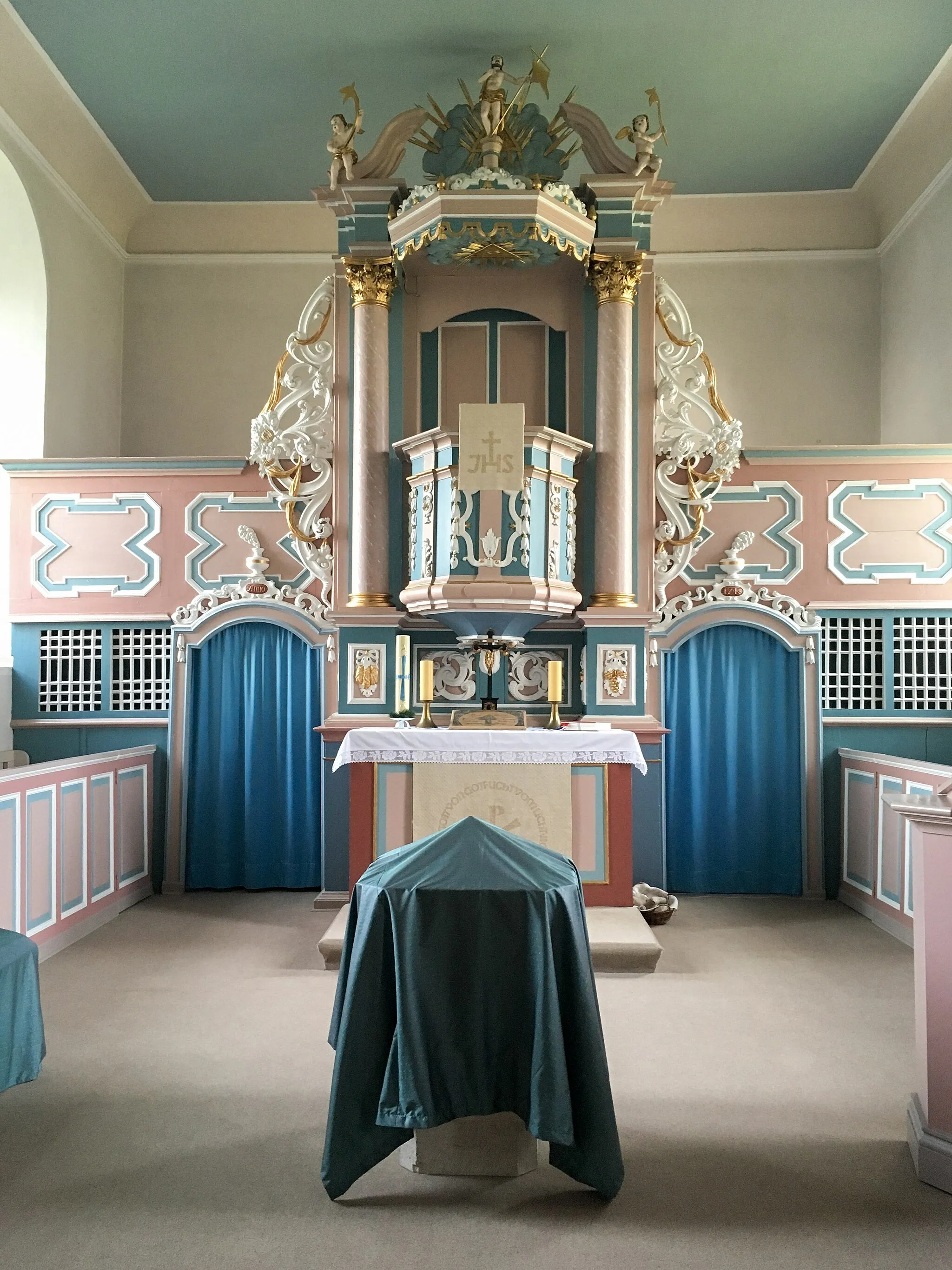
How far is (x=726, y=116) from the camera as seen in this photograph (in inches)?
315

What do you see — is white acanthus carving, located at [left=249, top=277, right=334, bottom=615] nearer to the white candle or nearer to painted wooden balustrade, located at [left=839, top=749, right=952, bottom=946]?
the white candle

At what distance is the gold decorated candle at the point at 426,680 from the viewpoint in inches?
248

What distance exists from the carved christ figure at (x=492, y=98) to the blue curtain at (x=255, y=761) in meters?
3.67

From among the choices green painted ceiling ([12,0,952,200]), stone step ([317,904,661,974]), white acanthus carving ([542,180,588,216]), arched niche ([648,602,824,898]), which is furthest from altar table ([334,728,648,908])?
green painted ceiling ([12,0,952,200])

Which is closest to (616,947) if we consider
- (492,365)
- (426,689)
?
(426,689)

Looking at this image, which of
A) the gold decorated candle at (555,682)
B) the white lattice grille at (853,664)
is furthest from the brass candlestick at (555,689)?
the white lattice grille at (853,664)

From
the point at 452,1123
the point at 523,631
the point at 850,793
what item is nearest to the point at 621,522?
the point at 523,631

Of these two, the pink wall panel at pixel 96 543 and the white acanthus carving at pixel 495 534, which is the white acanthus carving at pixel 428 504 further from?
the pink wall panel at pixel 96 543

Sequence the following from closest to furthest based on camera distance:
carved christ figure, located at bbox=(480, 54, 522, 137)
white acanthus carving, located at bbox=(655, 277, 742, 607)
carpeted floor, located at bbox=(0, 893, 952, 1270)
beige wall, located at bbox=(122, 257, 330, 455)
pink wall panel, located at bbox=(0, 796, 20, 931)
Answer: carpeted floor, located at bbox=(0, 893, 952, 1270)
pink wall panel, located at bbox=(0, 796, 20, 931)
carved christ figure, located at bbox=(480, 54, 522, 137)
white acanthus carving, located at bbox=(655, 277, 742, 607)
beige wall, located at bbox=(122, 257, 330, 455)

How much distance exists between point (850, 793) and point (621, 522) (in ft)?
7.96

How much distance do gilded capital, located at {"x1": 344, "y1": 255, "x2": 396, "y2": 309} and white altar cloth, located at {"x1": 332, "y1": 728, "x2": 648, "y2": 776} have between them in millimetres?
3053

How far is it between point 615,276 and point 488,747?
3413 mm

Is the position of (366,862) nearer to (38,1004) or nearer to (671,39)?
(38,1004)

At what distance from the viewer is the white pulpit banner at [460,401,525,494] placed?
6.22 m
